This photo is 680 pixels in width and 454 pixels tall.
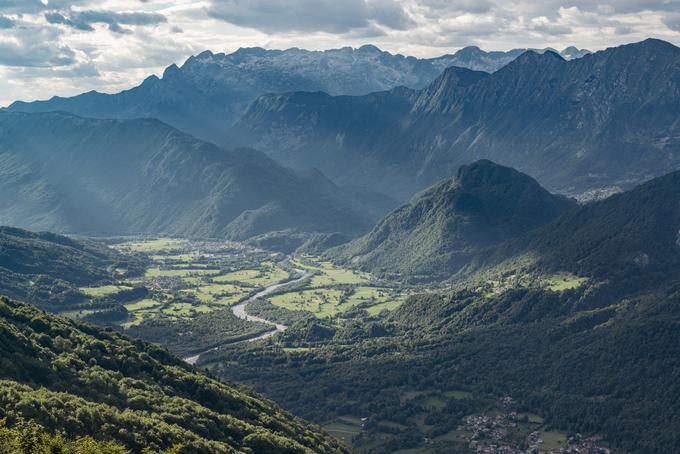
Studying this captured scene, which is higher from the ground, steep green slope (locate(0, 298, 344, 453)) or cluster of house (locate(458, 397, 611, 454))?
steep green slope (locate(0, 298, 344, 453))

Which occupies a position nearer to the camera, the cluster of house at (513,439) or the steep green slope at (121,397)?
the steep green slope at (121,397)

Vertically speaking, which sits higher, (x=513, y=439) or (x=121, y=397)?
(x=121, y=397)

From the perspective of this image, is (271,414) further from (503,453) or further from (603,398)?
(603,398)

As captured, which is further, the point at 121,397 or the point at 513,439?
the point at 513,439

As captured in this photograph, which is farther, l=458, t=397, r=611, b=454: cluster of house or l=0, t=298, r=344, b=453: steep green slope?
l=458, t=397, r=611, b=454: cluster of house

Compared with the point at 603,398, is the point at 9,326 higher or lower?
higher

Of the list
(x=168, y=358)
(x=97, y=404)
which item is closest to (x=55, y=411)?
(x=97, y=404)

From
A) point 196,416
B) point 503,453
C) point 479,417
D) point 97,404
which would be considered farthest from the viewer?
point 479,417

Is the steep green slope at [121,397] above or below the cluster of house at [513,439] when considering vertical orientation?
above
